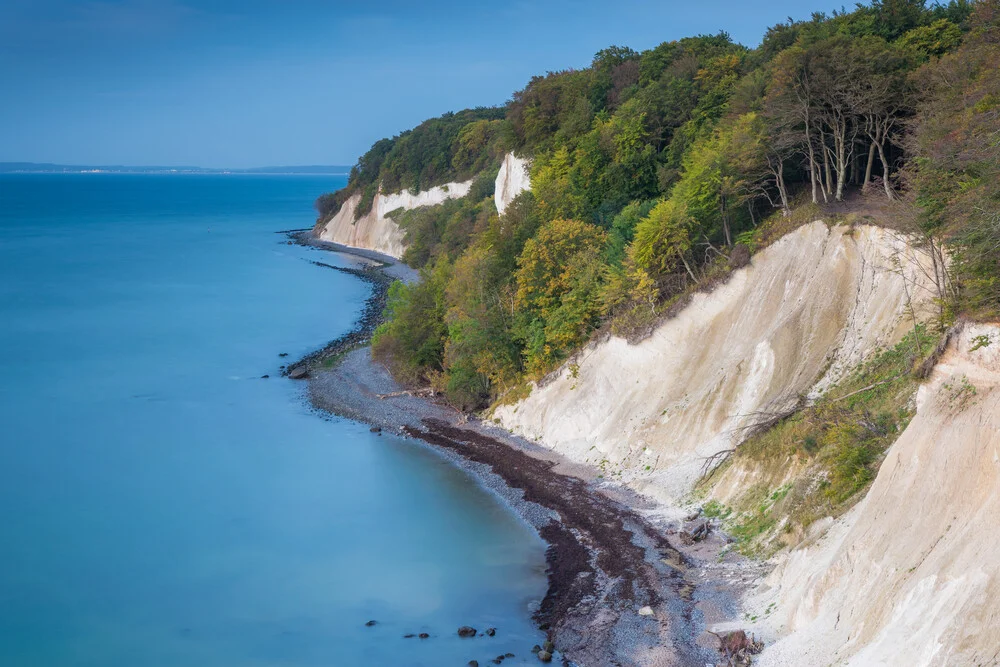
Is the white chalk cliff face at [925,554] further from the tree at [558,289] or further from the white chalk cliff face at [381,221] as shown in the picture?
the white chalk cliff face at [381,221]

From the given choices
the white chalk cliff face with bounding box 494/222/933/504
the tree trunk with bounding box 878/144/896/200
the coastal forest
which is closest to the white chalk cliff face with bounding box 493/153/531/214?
the coastal forest

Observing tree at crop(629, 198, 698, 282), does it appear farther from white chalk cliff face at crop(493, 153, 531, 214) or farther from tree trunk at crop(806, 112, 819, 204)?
white chalk cliff face at crop(493, 153, 531, 214)

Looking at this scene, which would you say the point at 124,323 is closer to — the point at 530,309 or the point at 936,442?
the point at 530,309

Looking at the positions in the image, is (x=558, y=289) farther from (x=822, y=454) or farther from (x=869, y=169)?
(x=822, y=454)

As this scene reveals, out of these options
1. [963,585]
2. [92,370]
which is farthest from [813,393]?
[92,370]

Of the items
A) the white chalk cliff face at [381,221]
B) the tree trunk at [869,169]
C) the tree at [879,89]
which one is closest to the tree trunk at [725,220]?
the tree trunk at [869,169]
